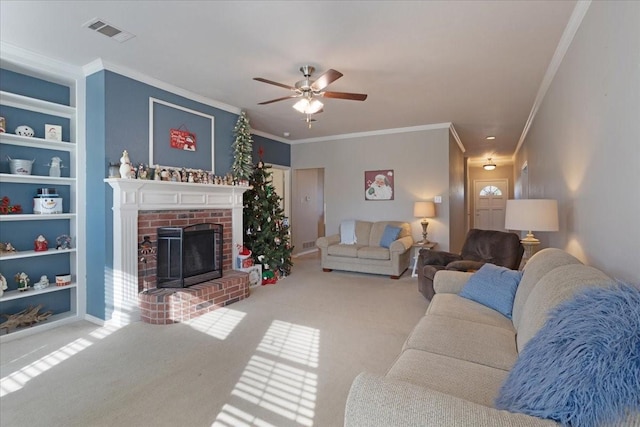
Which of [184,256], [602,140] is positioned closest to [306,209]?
[184,256]

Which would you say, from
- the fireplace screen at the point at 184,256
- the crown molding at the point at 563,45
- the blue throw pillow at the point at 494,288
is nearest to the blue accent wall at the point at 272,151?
the fireplace screen at the point at 184,256

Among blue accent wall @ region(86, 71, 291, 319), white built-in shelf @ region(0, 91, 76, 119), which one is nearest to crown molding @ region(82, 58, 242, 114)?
blue accent wall @ region(86, 71, 291, 319)

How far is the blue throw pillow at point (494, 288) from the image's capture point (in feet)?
7.45

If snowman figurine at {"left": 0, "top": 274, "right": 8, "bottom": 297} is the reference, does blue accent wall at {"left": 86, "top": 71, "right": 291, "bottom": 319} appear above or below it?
above

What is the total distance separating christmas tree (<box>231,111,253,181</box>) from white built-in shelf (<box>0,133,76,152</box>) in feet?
6.06

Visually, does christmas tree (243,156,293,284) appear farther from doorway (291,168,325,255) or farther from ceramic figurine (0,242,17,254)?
ceramic figurine (0,242,17,254)

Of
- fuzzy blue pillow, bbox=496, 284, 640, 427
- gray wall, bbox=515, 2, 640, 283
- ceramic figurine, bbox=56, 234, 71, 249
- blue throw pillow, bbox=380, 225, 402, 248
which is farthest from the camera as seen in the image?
blue throw pillow, bbox=380, 225, 402, 248

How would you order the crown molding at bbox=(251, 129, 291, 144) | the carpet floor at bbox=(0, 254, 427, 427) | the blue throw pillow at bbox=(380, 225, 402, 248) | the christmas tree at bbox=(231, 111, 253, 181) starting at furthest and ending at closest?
the crown molding at bbox=(251, 129, 291, 144), the blue throw pillow at bbox=(380, 225, 402, 248), the christmas tree at bbox=(231, 111, 253, 181), the carpet floor at bbox=(0, 254, 427, 427)

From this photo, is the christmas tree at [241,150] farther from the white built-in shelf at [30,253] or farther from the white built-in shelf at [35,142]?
the white built-in shelf at [30,253]

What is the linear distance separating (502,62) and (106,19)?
3.48 metres

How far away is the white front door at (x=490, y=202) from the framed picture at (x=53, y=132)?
434 inches

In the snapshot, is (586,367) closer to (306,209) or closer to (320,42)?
(320,42)

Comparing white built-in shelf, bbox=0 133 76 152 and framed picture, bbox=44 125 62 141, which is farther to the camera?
framed picture, bbox=44 125 62 141

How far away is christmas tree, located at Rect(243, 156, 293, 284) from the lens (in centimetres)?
507
